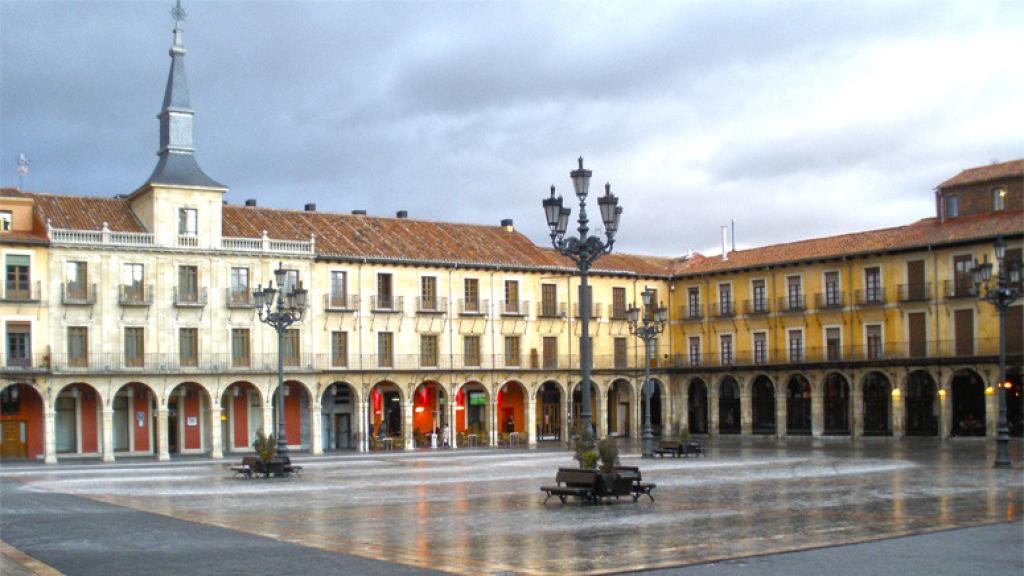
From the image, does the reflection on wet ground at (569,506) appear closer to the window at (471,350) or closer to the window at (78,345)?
the window at (78,345)

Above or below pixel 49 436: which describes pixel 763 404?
below

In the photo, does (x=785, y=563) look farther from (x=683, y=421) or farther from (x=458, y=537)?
(x=683, y=421)

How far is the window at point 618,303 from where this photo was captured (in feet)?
220

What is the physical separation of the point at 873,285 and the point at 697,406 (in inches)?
557

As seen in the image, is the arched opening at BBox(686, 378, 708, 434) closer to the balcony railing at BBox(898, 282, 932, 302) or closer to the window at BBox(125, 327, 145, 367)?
the balcony railing at BBox(898, 282, 932, 302)

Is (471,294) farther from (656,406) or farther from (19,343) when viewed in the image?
(19,343)

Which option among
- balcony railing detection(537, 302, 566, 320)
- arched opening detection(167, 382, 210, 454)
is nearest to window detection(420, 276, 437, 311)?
balcony railing detection(537, 302, 566, 320)

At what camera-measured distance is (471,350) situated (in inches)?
2424

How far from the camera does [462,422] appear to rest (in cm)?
6209

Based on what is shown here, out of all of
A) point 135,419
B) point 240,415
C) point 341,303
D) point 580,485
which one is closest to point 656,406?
point 341,303

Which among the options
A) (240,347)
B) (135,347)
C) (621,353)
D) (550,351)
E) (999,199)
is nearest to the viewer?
(135,347)

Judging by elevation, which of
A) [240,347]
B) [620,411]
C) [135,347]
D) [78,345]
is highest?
[78,345]

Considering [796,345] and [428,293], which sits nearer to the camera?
[428,293]

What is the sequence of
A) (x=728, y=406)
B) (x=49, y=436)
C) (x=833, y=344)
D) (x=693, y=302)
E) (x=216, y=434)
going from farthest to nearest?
(x=693, y=302), (x=728, y=406), (x=833, y=344), (x=216, y=434), (x=49, y=436)
